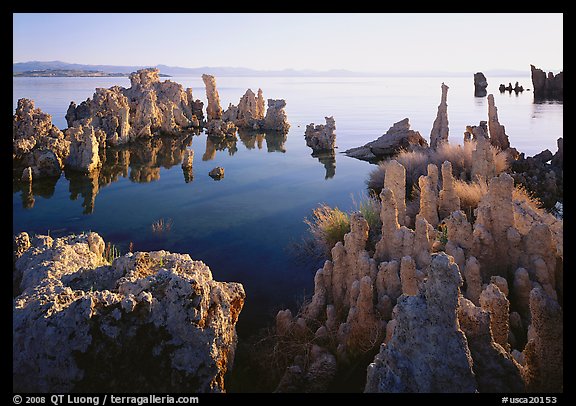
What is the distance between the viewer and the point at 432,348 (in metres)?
3.71

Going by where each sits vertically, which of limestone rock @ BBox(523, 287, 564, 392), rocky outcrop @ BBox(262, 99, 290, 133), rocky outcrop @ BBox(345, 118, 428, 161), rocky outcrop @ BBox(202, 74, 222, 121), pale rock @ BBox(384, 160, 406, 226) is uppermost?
rocky outcrop @ BBox(202, 74, 222, 121)

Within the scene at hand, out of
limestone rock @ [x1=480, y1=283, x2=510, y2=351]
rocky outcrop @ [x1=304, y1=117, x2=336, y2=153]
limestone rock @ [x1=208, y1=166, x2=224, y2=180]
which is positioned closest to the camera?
limestone rock @ [x1=480, y1=283, x2=510, y2=351]

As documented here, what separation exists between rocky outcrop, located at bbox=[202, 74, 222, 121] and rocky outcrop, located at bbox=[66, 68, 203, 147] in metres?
1.44

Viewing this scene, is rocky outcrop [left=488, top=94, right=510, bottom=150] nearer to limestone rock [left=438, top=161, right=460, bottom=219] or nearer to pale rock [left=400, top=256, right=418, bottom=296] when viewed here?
limestone rock [left=438, top=161, right=460, bottom=219]

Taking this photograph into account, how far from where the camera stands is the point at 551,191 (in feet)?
52.7

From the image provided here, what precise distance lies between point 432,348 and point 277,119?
137ft

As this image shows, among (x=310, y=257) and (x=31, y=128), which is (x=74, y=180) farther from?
(x=310, y=257)

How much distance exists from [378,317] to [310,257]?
19.0ft

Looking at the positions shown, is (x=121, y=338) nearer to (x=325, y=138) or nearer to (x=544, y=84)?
(x=325, y=138)

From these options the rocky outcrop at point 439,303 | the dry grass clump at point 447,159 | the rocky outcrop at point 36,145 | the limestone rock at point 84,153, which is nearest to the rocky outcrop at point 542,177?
the dry grass clump at point 447,159

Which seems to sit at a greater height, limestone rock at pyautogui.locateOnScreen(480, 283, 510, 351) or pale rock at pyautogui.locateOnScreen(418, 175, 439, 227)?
pale rock at pyautogui.locateOnScreen(418, 175, 439, 227)

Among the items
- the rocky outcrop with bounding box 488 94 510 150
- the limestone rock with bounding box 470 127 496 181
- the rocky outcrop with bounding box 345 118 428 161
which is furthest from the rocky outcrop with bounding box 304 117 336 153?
the limestone rock with bounding box 470 127 496 181

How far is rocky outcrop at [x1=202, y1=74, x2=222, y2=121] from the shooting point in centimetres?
5122

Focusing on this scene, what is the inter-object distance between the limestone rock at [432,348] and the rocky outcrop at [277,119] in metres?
41.3
